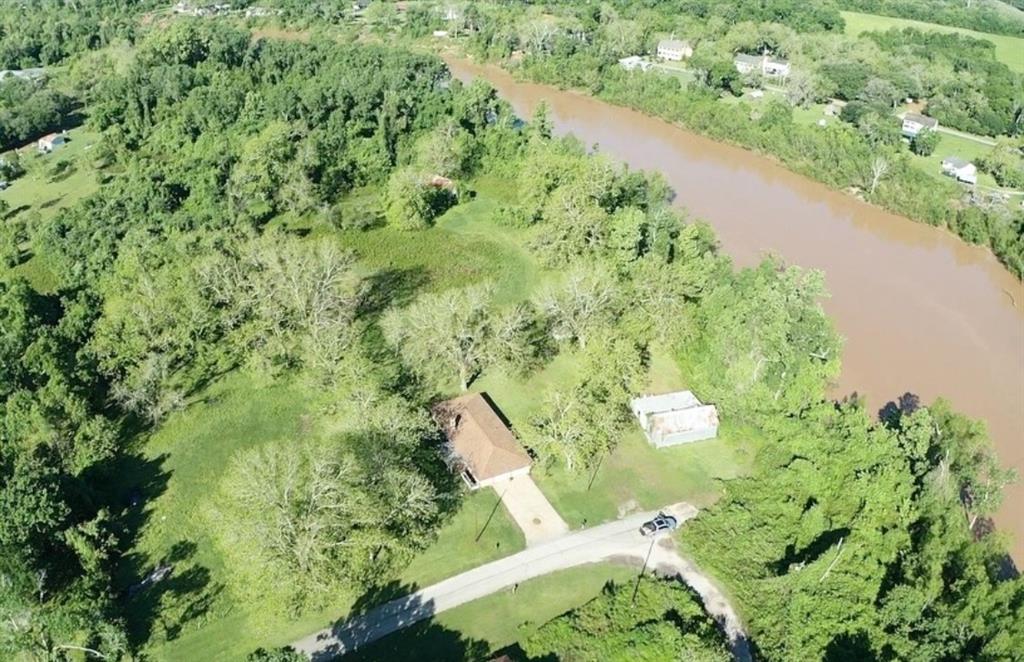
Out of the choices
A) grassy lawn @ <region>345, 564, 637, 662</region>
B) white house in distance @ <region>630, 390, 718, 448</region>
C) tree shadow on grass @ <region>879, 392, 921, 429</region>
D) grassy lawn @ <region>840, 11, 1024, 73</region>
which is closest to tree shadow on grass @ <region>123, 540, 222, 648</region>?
grassy lawn @ <region>345, 564, 637, 662</region>

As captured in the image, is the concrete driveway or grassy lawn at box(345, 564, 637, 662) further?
the concrete driveway

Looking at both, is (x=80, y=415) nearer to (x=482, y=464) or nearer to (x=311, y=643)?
(x=311, y=643)

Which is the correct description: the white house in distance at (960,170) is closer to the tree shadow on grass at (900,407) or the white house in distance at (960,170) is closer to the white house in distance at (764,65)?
the white house in distance at (764,65)

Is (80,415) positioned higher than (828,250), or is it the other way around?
(80,415)

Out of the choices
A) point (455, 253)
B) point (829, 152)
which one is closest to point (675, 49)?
point (829, 152)

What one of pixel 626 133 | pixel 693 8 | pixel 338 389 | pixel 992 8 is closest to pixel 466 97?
pixel 626 133

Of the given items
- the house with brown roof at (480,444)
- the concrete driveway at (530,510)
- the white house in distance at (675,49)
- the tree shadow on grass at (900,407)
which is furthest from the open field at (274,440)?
the white house in distance at (675,49)

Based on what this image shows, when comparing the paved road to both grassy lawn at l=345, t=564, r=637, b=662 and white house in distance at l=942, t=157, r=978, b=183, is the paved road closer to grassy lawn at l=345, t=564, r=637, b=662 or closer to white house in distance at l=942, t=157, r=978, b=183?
grassy lawn at l=345, t=564, r=637, b=662
